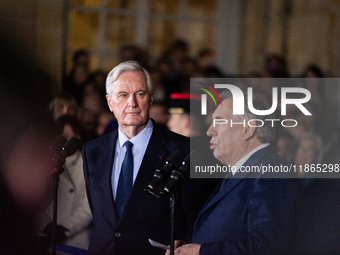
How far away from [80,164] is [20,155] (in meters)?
0.73

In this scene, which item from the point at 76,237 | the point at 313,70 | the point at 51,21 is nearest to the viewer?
the point at 76,237

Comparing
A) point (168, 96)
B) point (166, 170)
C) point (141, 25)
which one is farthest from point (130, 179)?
point (141, 25)

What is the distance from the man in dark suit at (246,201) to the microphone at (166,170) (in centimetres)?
25

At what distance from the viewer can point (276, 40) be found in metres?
8.80

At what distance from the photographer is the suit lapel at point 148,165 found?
86.9 inches

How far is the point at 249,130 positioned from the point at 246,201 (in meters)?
0.33

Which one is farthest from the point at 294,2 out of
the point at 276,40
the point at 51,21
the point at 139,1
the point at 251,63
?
the point at 51,21

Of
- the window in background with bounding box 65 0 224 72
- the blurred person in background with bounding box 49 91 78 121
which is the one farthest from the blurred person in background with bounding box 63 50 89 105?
the window in background with bounding box 65 0 224 72

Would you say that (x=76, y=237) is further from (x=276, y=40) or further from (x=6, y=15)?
(x=276, y=40)

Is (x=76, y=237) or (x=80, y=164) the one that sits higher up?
(x=80, y=164)

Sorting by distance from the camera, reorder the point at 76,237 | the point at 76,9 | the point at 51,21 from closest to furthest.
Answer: the point at 76,237 < the point at 51,21 < the point at 76,9

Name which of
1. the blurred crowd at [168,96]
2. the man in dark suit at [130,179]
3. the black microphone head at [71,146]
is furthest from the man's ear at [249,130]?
the blurred crowd at [168,96]

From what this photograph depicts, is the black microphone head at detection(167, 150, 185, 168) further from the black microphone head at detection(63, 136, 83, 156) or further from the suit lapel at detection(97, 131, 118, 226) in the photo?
the black microphone head at detection(63, 136, 83, 156)

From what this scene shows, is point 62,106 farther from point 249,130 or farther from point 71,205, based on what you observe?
point 249,130
